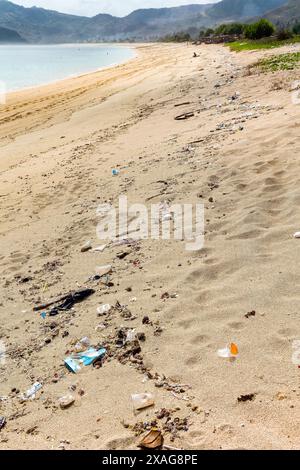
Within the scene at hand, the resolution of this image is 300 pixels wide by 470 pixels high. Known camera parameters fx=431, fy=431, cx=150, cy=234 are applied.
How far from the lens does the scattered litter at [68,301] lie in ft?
15.3

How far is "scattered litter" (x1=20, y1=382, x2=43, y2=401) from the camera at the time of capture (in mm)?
3464

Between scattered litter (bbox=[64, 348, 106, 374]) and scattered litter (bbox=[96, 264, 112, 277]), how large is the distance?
1.41 meters

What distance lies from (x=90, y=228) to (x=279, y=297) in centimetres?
344

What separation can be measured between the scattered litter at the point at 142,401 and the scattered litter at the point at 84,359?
0.66 metres

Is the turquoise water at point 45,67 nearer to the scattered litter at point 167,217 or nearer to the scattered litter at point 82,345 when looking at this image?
the scattered litter at point 167,217

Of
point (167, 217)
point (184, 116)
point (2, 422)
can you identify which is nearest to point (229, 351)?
point (2, 422)

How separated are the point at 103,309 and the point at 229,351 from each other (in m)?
1.50

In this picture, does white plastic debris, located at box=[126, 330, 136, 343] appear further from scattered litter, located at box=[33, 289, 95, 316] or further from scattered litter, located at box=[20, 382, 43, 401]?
scattered litter, located at box=[33, 289, 95, 316]

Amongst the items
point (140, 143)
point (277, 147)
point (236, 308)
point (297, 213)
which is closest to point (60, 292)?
point (236, 308)

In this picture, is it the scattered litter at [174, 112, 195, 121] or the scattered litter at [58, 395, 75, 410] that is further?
the scattered litter at [174, 112, 195, 121]

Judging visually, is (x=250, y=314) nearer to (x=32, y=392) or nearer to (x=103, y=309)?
(x=103, y=309)

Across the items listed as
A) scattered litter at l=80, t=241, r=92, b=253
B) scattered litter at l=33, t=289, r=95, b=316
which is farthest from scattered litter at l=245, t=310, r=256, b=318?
scattered litter at l=80, t=241, r=92, b=253

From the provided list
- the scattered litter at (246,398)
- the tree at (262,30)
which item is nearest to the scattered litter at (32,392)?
the scattered litter at (246,398)

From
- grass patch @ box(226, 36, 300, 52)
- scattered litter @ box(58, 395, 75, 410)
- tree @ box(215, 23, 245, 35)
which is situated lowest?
scattered litter @ box(58, 395, 75, 410)
